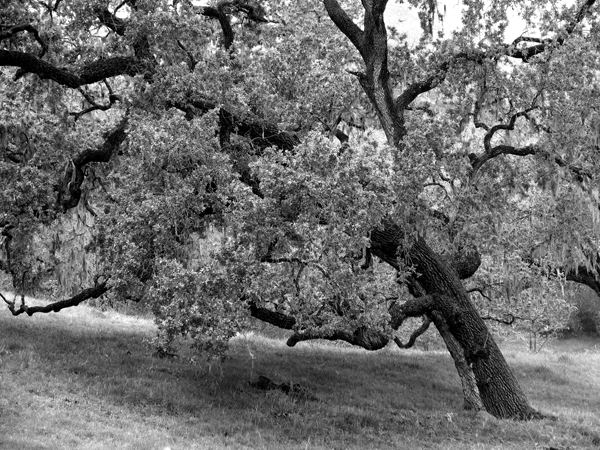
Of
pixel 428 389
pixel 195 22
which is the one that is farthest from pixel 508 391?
pixel 195 22

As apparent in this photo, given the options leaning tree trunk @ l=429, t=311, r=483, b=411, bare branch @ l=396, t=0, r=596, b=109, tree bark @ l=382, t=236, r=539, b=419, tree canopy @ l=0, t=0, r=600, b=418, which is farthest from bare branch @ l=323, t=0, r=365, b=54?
leaning tree trunk @ l=429, t=311, r=483, b=411

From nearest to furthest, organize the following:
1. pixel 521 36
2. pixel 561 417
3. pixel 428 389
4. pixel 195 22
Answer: pixel 195 22, pixel 521 36, pixel 561 417, pixel 428 389

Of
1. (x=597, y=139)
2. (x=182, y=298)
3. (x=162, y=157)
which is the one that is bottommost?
(x=182, y=298)

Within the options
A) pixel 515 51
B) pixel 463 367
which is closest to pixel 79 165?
pixel 463 367

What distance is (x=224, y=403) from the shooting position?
15.1 metres

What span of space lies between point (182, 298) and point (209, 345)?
103 cm

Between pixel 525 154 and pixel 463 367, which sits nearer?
pixel 525 154

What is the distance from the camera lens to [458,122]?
17.0m

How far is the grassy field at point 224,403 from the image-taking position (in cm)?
1220

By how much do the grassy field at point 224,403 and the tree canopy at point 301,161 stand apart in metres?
1.77

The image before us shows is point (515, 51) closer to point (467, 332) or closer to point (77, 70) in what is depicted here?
point (467, 332)

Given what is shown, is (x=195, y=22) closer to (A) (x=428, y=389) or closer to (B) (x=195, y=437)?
(B) (x=195, y=437)

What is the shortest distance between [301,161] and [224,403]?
643 centimetres

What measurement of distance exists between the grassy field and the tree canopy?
177 cm
